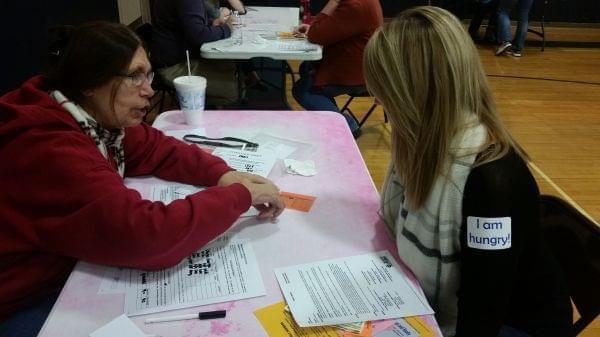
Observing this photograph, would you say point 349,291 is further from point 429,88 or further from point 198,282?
point 429,88

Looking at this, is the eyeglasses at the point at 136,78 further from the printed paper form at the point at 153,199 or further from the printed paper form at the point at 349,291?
the printed paper form at the point at 349,291

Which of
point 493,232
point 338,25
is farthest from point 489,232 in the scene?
point 338,25

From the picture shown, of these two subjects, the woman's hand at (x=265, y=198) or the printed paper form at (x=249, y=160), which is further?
the printed paper form at (x=249, y=160)

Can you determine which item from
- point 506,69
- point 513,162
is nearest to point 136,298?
point 513,162

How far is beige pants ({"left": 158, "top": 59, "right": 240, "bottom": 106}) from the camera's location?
2.84 meters

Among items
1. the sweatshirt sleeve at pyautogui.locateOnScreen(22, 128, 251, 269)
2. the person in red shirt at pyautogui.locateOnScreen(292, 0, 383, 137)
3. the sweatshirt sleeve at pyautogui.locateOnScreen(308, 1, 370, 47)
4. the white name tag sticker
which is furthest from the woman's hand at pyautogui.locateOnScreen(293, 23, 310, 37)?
the white name tag sticker

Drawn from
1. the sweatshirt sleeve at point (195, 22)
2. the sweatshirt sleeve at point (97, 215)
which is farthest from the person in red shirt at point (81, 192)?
the sweatshirt sleeve at point (195, 22)

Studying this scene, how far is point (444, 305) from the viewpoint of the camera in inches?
42.3

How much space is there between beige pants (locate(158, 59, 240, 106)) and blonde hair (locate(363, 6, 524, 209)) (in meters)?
1.96

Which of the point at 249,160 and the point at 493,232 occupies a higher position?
the point at 493,232

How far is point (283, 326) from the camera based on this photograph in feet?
2.81

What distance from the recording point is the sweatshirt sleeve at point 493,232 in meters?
0.92

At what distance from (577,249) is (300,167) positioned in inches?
29.7

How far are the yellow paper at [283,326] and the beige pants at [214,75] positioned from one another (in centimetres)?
213
